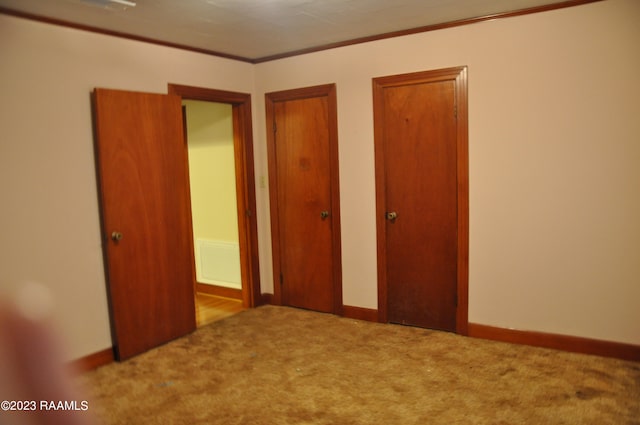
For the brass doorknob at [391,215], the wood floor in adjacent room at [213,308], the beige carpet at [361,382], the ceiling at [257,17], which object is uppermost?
the ceiling at [257,17]

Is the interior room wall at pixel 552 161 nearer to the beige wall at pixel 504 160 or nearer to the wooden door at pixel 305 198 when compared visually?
the beige wall at pixel 504 160

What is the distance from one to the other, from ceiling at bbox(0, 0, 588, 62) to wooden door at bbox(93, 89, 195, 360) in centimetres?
51

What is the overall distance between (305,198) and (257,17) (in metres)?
1.75

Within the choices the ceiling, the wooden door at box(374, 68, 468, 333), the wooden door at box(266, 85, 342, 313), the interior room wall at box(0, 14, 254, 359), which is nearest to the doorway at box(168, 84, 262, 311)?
the wooden door at box(266, 85, 342, 313)

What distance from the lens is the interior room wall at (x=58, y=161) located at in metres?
2.86

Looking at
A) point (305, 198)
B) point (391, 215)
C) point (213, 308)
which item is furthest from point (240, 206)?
point (391, 215)

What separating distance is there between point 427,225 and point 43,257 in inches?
112

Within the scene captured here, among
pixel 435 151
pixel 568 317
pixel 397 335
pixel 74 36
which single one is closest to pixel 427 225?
pixel 435 151

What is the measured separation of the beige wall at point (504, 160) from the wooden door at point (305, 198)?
93 centimetres

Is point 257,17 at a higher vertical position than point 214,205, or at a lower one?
higher

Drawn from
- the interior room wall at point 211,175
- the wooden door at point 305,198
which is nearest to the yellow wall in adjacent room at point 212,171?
the interior room wall at point 211,175

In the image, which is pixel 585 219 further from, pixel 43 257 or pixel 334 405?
pixel 43 257

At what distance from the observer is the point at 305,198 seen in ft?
14.4

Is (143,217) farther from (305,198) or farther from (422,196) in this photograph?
(422,196)
